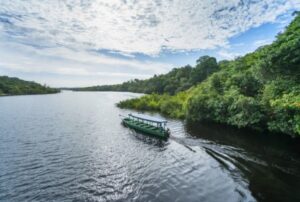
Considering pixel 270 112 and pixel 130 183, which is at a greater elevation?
pixel 270 112

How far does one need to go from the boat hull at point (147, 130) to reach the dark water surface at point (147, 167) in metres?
1.51

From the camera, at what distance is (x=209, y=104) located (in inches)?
1523

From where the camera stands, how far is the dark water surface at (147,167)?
14547 millimetres

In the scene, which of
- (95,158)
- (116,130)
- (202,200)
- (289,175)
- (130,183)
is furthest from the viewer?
(116,130)

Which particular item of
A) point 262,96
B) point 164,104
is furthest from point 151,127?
point 164,104

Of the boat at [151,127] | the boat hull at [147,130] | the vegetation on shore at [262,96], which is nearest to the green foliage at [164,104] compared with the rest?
the vegetation on shore at [262,96]

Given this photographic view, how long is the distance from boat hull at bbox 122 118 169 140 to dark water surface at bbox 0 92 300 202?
151cm

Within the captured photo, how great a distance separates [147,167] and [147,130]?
13.5 m

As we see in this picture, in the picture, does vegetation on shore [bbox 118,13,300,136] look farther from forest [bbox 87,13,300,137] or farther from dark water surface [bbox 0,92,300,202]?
dark water surface [bbox 0,92,300,202]

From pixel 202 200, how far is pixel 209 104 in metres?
27.1

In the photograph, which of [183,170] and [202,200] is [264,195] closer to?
[202,200]

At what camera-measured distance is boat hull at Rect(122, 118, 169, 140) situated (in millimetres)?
30703

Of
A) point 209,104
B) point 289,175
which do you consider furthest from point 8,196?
point 209,104

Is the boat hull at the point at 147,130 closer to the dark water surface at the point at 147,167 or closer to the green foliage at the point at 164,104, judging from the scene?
the dark water surface at the point at 147,167
